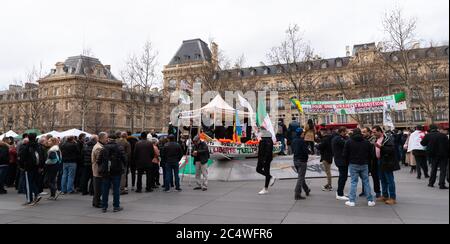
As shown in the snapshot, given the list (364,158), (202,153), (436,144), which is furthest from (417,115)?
(364,158)

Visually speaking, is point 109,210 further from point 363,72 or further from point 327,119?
point 327,119

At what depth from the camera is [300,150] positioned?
29.0 ft

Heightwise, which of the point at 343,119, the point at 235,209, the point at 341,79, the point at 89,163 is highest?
the point at 341,79

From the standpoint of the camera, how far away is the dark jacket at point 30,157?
28.6ft

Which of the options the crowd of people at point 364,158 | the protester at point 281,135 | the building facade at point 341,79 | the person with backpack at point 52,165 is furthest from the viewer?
the building facade at point 341,79

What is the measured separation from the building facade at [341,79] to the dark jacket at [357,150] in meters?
29.4

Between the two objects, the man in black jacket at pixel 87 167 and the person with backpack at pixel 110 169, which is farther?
the man in black jacket at pixel 87 167

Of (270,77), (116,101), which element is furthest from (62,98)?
(270,77)

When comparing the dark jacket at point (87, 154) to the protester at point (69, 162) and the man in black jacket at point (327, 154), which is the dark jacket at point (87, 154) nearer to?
the protester at point (69, 162)

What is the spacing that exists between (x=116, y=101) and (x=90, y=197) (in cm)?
6701

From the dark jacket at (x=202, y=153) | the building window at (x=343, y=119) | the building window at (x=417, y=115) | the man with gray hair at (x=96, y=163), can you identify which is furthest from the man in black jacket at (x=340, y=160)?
the building window at (x=417, y=115)

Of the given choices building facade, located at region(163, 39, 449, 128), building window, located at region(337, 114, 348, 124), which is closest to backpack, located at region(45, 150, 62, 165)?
building facade, located at region(163, 39, 449, 128)

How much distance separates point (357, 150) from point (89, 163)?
27.4ft

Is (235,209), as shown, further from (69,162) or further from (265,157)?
(69,162)
